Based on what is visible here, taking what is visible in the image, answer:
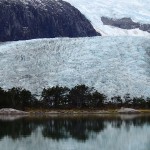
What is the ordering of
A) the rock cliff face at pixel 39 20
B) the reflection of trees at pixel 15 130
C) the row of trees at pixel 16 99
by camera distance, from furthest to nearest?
the rock cliff face at pixel 39 20 → the row of trees at pixel 16 99 → the reflection of trees at pixel 15 130

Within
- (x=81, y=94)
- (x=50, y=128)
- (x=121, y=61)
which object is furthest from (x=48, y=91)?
(x=50, y=128)

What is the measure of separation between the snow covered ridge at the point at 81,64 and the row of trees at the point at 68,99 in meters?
6.60

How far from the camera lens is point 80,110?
290ft

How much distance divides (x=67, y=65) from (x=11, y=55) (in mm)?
14068

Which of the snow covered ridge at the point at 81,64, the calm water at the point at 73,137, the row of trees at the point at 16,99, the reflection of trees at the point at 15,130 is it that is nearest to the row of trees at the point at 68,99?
the row of trees at the point at 16,99

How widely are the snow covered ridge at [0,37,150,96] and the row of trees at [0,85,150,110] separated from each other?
6605 millimetres

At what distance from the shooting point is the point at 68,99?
94312 mm

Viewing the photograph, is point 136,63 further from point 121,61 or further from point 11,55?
point 11,55

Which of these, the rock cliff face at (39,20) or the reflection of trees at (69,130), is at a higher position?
→ the rock cliff face at (39,20)

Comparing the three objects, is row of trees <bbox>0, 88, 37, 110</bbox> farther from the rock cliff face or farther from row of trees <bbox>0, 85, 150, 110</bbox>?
the rock cliff face

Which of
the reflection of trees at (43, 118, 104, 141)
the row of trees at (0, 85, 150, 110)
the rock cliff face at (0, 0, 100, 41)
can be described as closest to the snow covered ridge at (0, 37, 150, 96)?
the row of trees at (0, 85, 150, 110)

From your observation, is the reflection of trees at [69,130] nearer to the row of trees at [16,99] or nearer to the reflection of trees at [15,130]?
the reflection of trees at [15,130]

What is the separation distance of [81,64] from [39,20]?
75.3 meters

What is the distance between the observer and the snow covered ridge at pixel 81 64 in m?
104
